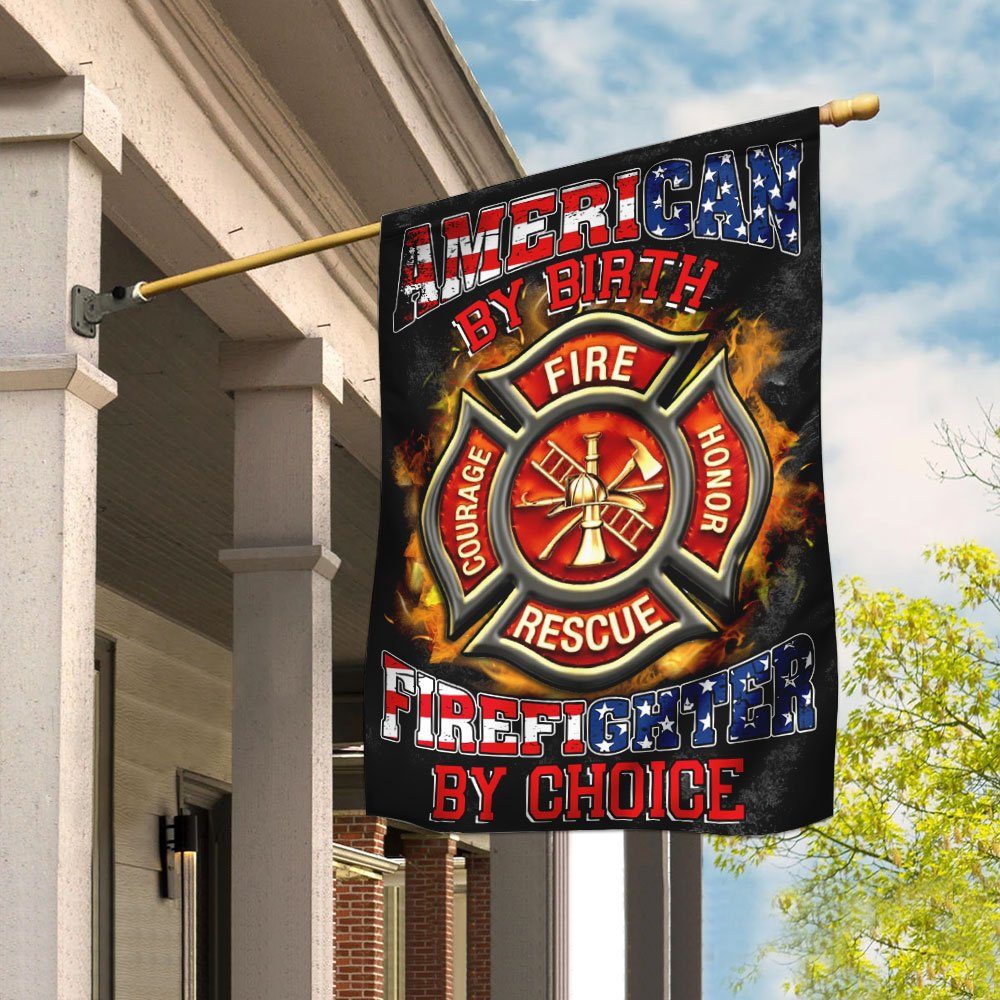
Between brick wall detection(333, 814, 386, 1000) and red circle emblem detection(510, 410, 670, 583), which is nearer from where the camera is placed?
red circle emblem detection(510, 410, 670, 583)

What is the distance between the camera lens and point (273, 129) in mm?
7219

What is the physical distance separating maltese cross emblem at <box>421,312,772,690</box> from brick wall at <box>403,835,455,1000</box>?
16853mm

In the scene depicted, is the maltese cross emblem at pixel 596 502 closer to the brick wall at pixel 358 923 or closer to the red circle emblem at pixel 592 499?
the red circle emblem at pixel 592 499

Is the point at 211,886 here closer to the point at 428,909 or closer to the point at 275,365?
the point at 428,909

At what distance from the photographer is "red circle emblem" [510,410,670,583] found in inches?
216

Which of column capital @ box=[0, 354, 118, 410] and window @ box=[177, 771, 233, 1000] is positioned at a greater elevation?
column capital @ box=[0, 354, 118, 410]

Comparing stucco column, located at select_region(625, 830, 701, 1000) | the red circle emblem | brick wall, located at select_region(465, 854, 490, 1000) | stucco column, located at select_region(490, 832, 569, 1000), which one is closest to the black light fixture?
stucco column, located at select_region(490, 832, 569, 1000)

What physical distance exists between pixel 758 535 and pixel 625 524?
1.34 feet

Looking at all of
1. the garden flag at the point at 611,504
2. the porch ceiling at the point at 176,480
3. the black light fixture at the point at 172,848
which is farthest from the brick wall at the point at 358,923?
the garden flag at the point at 611,504

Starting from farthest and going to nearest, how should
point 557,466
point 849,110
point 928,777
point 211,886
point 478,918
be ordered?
1. point 478,918
2. point 928,777
3. point 211,886
4. point 557,466
5. point 849,110

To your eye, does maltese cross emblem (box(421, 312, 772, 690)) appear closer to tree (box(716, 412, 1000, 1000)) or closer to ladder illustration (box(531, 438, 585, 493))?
ladder illustration (box(531, 438, 585, 493))

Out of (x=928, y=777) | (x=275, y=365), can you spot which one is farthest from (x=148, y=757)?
(x=928, y=777)

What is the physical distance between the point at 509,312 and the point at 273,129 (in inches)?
77.6

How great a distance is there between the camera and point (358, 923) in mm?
18281
